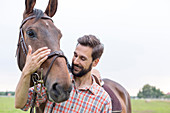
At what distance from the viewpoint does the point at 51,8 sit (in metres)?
3.41

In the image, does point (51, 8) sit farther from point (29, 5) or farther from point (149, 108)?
point (149, 108)

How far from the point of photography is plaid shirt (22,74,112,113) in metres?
2.68

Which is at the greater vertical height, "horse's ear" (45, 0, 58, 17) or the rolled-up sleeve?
"horse's ear" (45, 0, 58, 17)

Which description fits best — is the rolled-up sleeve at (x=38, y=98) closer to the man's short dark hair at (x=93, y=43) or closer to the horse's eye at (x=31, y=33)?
the horse's eye at (x=31, y=33)

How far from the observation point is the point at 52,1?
3.40 meters

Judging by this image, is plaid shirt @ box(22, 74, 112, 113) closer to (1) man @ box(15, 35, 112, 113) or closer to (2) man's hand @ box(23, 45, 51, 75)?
(1) man @ box(15, 35, 112, 113)

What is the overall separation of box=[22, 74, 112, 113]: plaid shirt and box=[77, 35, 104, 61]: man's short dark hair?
1.44 feet

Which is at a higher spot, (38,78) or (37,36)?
(37,36)

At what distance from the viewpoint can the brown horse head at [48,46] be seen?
2.34 metres

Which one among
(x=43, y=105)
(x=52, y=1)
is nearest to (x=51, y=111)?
(x=43, y=105)

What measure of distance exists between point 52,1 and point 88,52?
1.12 m

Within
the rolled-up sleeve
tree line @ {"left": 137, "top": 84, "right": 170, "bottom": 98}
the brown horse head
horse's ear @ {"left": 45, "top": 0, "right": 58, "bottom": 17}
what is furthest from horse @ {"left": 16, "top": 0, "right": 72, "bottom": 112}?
tree line @ {"left": 137, "top": 84, "right": 170, "bottom": 98}

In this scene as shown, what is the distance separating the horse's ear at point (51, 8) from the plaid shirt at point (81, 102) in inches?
48.4

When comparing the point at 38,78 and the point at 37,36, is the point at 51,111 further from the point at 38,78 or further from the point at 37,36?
the point at 37,36
